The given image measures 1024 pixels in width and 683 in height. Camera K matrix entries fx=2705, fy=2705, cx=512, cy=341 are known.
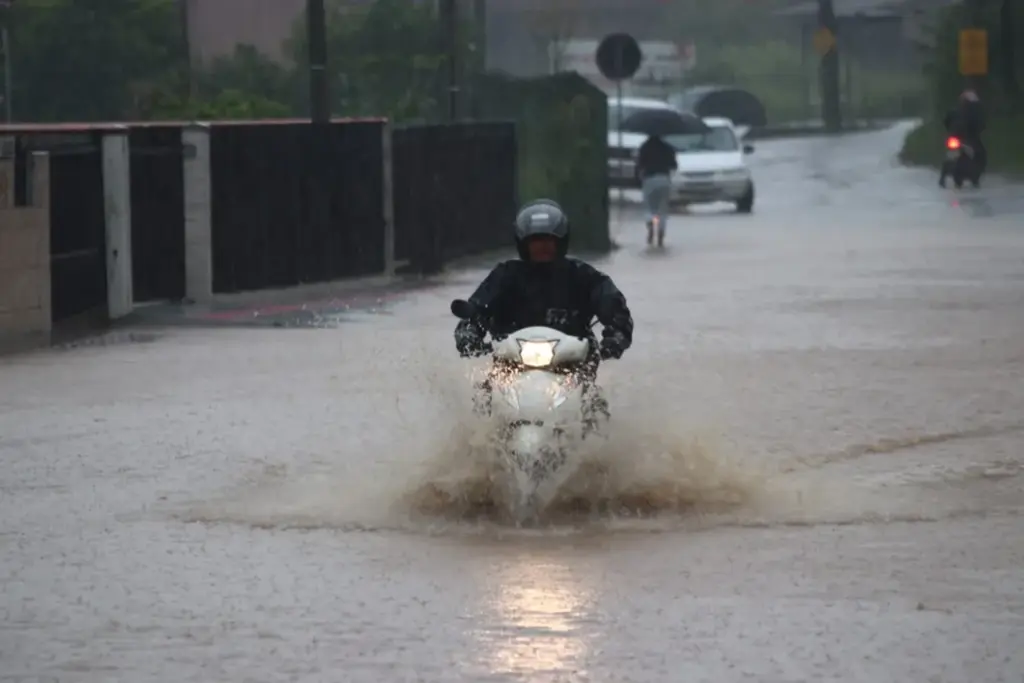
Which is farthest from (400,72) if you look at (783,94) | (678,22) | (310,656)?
(678,22)

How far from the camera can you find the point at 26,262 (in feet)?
65.6

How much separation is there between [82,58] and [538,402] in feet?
112

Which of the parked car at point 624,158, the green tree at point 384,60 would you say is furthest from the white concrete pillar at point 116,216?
the parked car at point 624,158

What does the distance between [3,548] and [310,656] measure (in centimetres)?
273

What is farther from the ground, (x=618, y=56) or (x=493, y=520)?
(x=618, y=56)

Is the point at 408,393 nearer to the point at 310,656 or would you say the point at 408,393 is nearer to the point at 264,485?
the point at 264,485

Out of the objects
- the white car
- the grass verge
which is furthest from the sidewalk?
the grass verge

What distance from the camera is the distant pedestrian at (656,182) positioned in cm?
3375

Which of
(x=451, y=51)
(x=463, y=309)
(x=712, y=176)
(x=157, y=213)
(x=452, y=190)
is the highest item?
(x=451, y=51)

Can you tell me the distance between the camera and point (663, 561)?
10.2 meters

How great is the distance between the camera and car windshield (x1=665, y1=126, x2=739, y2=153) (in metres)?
45.6

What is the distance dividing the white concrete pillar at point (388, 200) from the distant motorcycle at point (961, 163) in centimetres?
2133

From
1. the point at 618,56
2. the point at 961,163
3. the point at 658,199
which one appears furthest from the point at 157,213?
the point at 961,163

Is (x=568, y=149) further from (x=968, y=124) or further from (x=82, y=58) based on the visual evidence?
(x=968, y=124)
